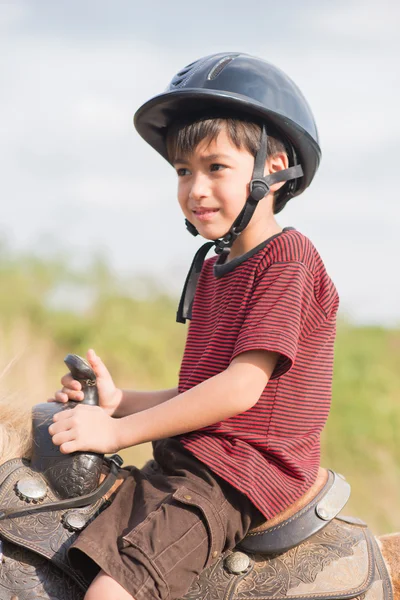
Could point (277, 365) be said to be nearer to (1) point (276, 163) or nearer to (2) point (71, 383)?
(2) point (71, 383)

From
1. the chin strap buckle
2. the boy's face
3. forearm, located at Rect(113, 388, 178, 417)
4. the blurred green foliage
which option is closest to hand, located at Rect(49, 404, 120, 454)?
forearm, located at Rect(113, 388, 178, 417)

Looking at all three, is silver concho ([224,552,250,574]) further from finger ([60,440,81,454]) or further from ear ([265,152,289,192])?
ear ([265,152,289,192])

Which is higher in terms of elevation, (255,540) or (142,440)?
(142,440)

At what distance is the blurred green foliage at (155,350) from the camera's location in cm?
830

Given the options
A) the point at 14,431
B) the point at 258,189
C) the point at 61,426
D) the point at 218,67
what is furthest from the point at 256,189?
the point at 14,431

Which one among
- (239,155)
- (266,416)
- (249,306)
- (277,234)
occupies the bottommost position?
(266,416)

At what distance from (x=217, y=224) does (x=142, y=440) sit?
2.67 feet

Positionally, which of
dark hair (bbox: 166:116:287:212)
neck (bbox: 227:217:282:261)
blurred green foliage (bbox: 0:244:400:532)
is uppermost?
dark hair (bbox: 166:116:287:212)

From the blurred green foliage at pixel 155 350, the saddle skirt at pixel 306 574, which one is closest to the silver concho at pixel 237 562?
the saddle skirt at pixel 306 574

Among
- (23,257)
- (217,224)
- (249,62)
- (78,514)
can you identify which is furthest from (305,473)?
(23,257)

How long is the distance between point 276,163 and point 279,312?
26.8 inches

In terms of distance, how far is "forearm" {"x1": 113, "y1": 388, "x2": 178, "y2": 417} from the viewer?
288 centimetres

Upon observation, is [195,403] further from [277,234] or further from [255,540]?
[277,234]

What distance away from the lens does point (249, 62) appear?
106 inches
